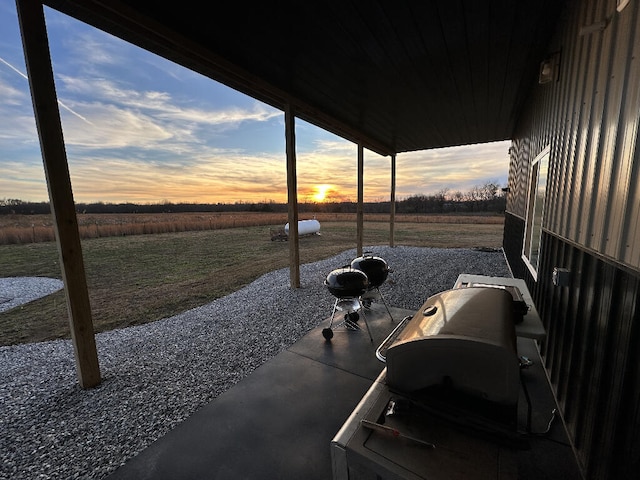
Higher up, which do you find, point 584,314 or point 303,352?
point 584,314

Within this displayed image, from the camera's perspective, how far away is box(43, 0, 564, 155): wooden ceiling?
2.22m

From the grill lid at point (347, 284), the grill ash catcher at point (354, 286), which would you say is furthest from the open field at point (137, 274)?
the grill lid at point (347, 284)

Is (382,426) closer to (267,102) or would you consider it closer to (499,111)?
(267,102)

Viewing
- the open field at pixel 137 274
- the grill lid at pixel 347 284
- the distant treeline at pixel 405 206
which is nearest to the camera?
the grill lid at pixel 347 284

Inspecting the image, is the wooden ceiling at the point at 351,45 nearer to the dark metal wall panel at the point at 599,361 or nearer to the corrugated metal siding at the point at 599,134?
the corrugated metal siding at the point at 599,134

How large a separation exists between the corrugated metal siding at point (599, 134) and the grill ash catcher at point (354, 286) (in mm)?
1794

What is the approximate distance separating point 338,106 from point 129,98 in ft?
19.3

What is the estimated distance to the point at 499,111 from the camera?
16.6ft

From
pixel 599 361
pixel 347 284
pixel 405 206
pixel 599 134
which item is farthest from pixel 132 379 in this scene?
pixel 405 206

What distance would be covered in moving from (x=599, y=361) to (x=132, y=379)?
11.1 feet

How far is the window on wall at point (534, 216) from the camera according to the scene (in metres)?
3.05

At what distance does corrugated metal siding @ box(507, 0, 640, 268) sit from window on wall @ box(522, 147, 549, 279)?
3.13 feet

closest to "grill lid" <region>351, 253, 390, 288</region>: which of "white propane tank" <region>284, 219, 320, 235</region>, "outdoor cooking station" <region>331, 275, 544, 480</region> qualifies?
"outdoor cooking station" <region>331, 275, 544, 480</region>

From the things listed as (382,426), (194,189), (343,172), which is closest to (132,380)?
(382,426)
